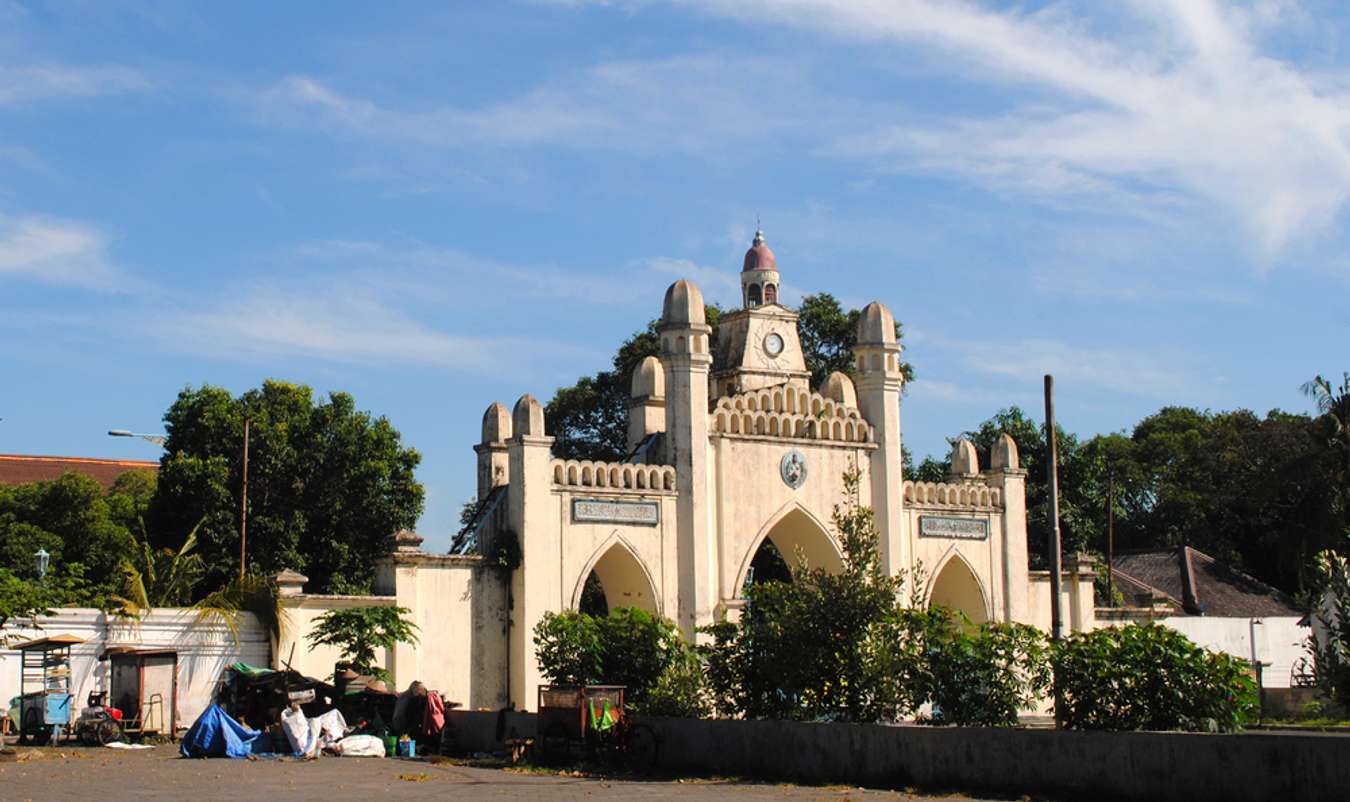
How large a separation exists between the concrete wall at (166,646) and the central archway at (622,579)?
5818mm

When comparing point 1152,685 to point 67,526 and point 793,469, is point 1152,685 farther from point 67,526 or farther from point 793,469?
point 67,526

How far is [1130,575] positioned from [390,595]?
27111mm

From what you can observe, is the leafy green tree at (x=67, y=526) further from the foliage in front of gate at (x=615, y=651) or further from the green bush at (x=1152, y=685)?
the green bush at (x=1152, y=685)

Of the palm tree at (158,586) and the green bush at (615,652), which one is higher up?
the palm tree at (158,586)

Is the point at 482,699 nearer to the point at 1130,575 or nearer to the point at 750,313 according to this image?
the point at 750,313

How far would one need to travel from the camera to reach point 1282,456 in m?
53.4

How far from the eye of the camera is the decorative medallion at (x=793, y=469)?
3173 cm

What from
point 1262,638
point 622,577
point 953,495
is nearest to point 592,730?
point 622,577

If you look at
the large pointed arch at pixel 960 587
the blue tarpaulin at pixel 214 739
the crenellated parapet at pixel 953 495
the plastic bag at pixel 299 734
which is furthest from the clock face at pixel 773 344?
the blue tarpaulin at pixel 214 739

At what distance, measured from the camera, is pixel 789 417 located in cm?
3200

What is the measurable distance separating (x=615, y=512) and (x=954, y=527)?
8.12m

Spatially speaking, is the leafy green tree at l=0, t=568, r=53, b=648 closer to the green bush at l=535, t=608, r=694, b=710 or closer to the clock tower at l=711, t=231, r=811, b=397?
the green bush at l=535, t=608, r=694, b=710

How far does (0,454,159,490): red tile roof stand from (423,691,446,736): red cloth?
3897cm

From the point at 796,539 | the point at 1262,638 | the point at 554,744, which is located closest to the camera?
the point at 554,744
